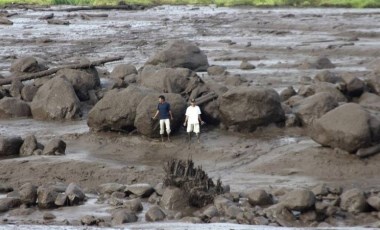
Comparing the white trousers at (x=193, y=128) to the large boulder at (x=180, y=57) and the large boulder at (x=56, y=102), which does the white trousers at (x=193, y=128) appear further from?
the large boulder at (x=180, y=57)

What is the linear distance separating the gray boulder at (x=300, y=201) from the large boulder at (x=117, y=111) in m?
7.32

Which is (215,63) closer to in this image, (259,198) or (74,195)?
(74,195)

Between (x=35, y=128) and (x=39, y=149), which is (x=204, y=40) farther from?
(x=39, y=149)

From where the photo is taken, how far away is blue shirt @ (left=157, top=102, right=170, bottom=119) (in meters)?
20.2

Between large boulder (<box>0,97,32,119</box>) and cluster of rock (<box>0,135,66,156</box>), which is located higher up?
cluster of rock (<box>0,135,66,156</box>)

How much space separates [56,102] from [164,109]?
5038 millimetres

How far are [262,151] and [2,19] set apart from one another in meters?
42.8

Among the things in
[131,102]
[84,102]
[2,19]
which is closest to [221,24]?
[2,19]

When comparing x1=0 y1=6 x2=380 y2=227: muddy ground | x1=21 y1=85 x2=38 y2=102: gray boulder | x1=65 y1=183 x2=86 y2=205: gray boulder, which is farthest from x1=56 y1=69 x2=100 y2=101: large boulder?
x1=65 y1=183 x2=86 y2=205: gray boulder

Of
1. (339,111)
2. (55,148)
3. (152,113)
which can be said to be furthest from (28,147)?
(339,111)

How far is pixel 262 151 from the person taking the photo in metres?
19.5

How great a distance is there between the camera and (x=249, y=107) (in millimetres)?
20953

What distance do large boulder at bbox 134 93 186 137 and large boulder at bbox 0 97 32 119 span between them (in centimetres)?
480

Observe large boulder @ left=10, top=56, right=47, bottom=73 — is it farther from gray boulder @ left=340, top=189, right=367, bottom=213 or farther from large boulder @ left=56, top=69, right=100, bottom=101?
gray boulder @ left=340, top=189, right=367, bottom=213
